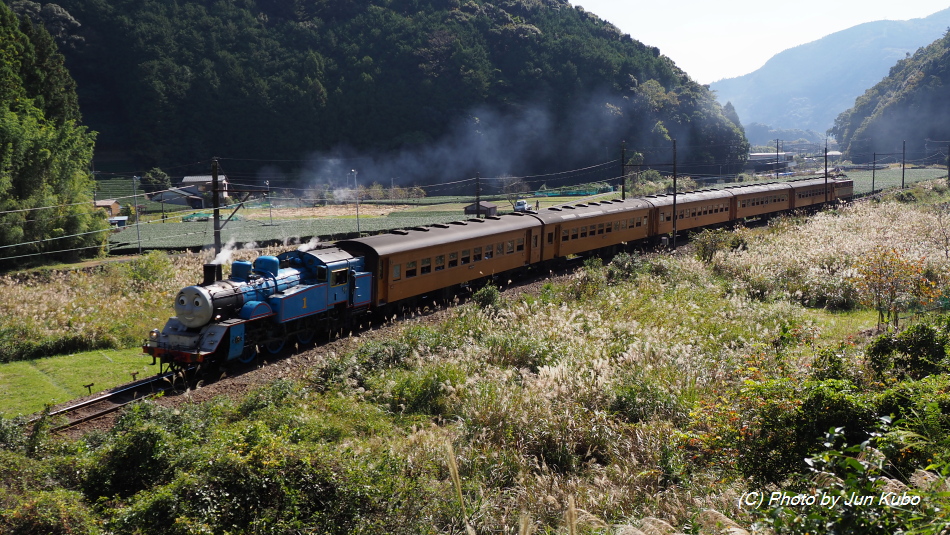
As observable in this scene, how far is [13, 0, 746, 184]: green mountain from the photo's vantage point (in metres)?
90.2

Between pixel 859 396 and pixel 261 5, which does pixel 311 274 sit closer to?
pixel 859 396

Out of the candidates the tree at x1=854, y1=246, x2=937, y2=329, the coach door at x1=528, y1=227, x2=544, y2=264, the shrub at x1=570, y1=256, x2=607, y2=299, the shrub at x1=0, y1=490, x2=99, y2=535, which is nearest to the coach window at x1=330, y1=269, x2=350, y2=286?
the shrub at x1=570, y1=256, x2=607, y2=299

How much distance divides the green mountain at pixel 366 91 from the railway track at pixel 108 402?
249 ft

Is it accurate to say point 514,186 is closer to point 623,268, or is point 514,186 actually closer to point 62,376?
point 623,268

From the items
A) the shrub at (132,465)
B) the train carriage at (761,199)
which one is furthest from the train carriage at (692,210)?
the shrub at (132,465)

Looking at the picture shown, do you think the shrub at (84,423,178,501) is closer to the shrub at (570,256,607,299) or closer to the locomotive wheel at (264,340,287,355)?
the locomotive wheel at (264,340,287,355)

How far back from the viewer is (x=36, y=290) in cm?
2377

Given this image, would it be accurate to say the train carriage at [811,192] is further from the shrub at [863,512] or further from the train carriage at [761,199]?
the shrub at [863,512]

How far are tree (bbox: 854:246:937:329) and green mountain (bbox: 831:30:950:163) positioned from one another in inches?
4837

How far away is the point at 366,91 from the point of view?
9756 centimetres

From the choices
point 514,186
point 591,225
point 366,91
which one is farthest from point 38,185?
point 366,91

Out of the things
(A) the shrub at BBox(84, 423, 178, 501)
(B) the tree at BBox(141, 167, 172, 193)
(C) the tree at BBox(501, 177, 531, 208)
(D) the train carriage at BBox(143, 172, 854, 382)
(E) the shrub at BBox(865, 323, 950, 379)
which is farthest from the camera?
(C) the tree at BBox(501, 177, 531, 208)

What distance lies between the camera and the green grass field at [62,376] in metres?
14.9

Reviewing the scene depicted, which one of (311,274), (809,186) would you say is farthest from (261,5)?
(311,274)
